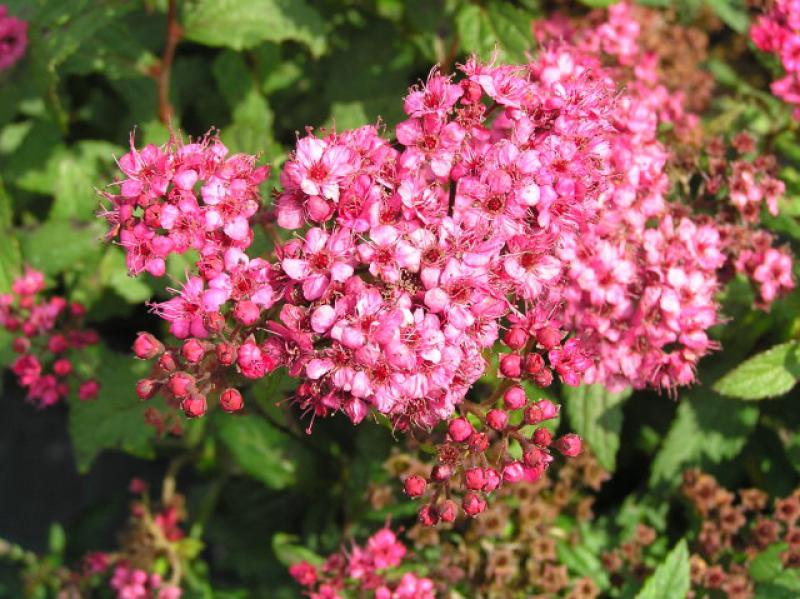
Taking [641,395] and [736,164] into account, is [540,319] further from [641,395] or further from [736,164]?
[641,395]

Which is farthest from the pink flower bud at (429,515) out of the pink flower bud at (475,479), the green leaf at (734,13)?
the green leaf at (734,13)

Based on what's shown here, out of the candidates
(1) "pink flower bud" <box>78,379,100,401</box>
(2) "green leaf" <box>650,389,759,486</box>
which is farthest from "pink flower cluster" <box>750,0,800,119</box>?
(1) "pink flower bud" <box>78,379,100,401</box>

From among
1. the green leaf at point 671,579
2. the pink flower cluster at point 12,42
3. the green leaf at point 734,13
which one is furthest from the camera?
the green leaf at point 734,13

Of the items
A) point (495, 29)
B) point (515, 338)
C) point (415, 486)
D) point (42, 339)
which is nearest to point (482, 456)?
point (415, 486)

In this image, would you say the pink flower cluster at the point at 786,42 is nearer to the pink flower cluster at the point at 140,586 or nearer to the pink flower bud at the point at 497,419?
the pink flower bud at the point at 497,419

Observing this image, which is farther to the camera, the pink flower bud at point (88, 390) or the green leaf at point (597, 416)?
the pink flower bud at point (88, 390)

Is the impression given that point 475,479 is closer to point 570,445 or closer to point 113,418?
point 570,445

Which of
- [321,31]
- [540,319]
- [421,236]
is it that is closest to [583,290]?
[540,319]
